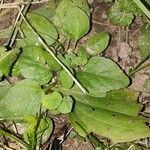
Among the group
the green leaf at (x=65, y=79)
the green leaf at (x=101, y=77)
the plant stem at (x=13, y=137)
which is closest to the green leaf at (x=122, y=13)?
the green leaf at (x=101, y=77)

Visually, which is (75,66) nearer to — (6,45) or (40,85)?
(40,85)

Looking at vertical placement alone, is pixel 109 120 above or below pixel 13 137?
below

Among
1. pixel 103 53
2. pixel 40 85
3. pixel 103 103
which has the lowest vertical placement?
pixel 103 103

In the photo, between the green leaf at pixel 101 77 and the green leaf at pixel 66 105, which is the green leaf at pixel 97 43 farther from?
the green leaf at pixel 66 105

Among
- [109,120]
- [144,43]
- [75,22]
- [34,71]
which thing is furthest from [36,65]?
[144,43]

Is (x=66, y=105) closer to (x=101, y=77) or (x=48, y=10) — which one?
(x=101, y=77)

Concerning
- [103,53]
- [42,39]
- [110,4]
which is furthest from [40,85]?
[110,4]

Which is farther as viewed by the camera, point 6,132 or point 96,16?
point 96,16
